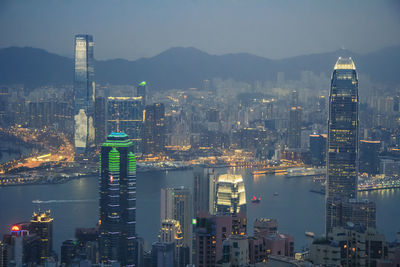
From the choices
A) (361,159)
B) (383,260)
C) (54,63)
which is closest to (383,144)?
(361,159)

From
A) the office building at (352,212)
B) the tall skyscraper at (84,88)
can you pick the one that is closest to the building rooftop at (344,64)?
the office building at (352,212)

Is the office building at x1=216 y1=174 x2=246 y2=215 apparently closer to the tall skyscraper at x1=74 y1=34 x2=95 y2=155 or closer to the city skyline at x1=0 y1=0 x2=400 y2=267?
the city skyline at x1=0 y1=0 x2=400 y2=267

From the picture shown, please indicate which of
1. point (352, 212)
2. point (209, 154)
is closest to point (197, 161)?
point (209, 154)

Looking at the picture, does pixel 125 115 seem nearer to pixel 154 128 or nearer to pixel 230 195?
pixel 154 128

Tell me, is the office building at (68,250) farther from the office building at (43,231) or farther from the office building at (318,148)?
the office building at (318,148)

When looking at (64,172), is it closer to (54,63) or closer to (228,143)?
(54,63)

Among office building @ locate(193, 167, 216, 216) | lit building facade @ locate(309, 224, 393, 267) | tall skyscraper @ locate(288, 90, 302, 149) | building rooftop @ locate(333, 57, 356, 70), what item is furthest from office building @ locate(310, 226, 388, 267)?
tall skyscraper @ locate(288, 90, 302, 149)
